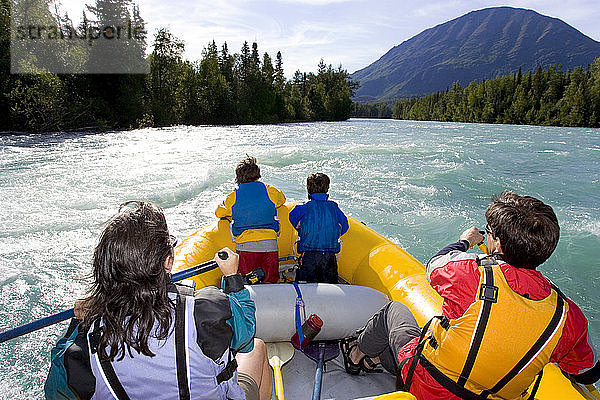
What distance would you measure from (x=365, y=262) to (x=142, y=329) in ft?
8.13

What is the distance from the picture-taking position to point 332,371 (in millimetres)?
2480

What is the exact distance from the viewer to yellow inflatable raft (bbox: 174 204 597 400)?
252cm

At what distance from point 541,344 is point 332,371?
1405mm

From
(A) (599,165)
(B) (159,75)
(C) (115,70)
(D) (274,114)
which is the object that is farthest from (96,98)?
Result: (A) (599,165)

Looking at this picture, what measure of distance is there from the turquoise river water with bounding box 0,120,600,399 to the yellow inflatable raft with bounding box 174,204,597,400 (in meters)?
1.33

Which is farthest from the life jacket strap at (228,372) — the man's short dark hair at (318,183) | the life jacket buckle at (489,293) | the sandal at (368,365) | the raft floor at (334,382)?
the man's short dark hair at (318,183)

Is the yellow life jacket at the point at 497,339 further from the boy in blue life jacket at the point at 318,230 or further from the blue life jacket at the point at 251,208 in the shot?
the blue life jacket at the point at 251,208

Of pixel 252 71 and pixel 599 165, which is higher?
pixel 252 71

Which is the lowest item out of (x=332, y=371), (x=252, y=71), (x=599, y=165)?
(x=332, y=371)

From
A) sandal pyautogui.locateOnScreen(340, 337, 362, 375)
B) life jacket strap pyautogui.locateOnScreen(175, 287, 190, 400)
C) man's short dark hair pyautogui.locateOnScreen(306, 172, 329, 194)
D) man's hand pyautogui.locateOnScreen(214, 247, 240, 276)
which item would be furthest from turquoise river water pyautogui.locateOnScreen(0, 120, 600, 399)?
man's short dark hair pyautogui.locateOnScreen(306, 172, 329, 194)

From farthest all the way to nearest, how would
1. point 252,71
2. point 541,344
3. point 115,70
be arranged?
point 252,71, point 115,70, point 541,344

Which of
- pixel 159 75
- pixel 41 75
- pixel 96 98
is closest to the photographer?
pixel 41 75

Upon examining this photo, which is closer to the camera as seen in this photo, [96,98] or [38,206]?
[38,206]

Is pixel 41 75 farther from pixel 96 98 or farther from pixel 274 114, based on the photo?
pixel 274 114
